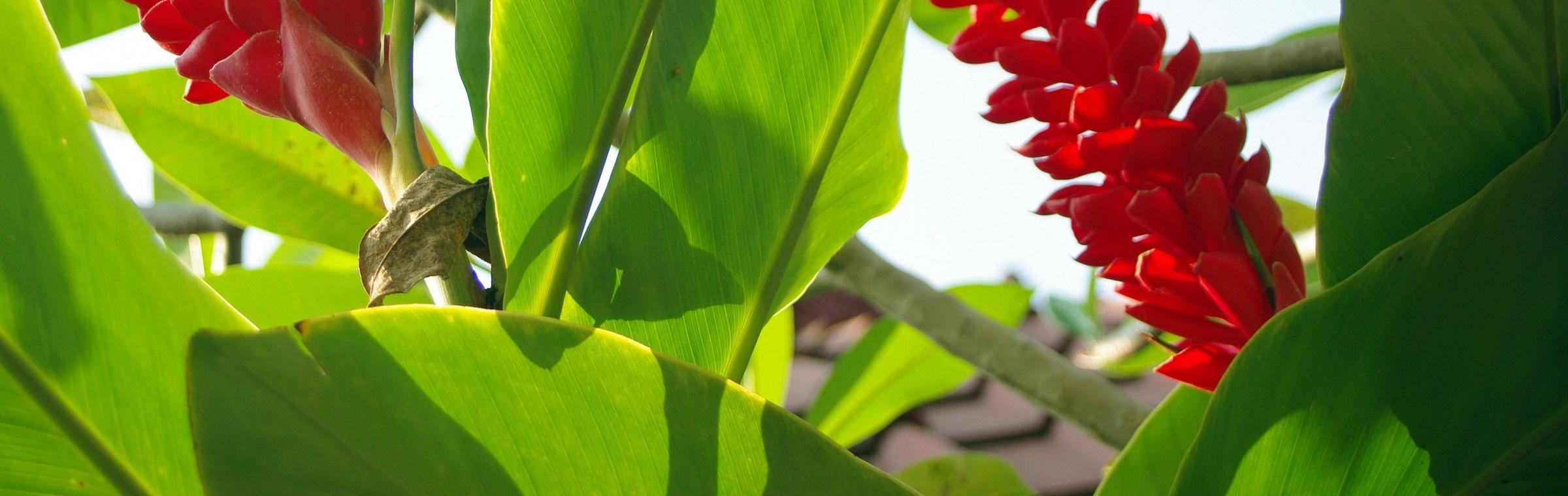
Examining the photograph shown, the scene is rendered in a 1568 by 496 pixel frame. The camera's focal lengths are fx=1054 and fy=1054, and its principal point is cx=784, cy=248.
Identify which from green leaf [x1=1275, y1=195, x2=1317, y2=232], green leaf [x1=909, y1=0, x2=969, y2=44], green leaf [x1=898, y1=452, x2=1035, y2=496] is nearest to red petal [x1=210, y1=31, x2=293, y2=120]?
green leaf [x1=909, y1=0, x2=969, y2=44]

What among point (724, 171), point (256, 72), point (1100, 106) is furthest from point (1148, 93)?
point (256, 72)

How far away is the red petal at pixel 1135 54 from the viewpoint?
1.82ft

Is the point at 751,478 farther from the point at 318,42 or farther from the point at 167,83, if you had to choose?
the point at 167,83

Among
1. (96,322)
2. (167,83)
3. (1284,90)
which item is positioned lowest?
(1284,90)

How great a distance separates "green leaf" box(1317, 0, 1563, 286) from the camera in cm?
50

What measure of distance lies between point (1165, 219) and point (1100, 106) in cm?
7

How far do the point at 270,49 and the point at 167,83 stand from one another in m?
0.70

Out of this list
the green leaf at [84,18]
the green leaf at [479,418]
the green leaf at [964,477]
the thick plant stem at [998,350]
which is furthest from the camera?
the green leaf at [964,477]

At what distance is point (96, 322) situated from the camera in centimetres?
51

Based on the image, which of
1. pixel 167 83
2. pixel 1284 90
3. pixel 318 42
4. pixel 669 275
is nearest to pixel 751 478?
pixel 669 275

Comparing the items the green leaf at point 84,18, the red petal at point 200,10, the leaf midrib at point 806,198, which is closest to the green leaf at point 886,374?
the leaf midrib at point 806,198

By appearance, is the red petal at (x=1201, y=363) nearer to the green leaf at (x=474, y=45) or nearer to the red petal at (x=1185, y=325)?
the red petal at (x=1185, y=325)

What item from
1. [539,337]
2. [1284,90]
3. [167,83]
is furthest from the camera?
[1284,90]

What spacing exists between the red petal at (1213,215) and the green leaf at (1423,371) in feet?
0.28
